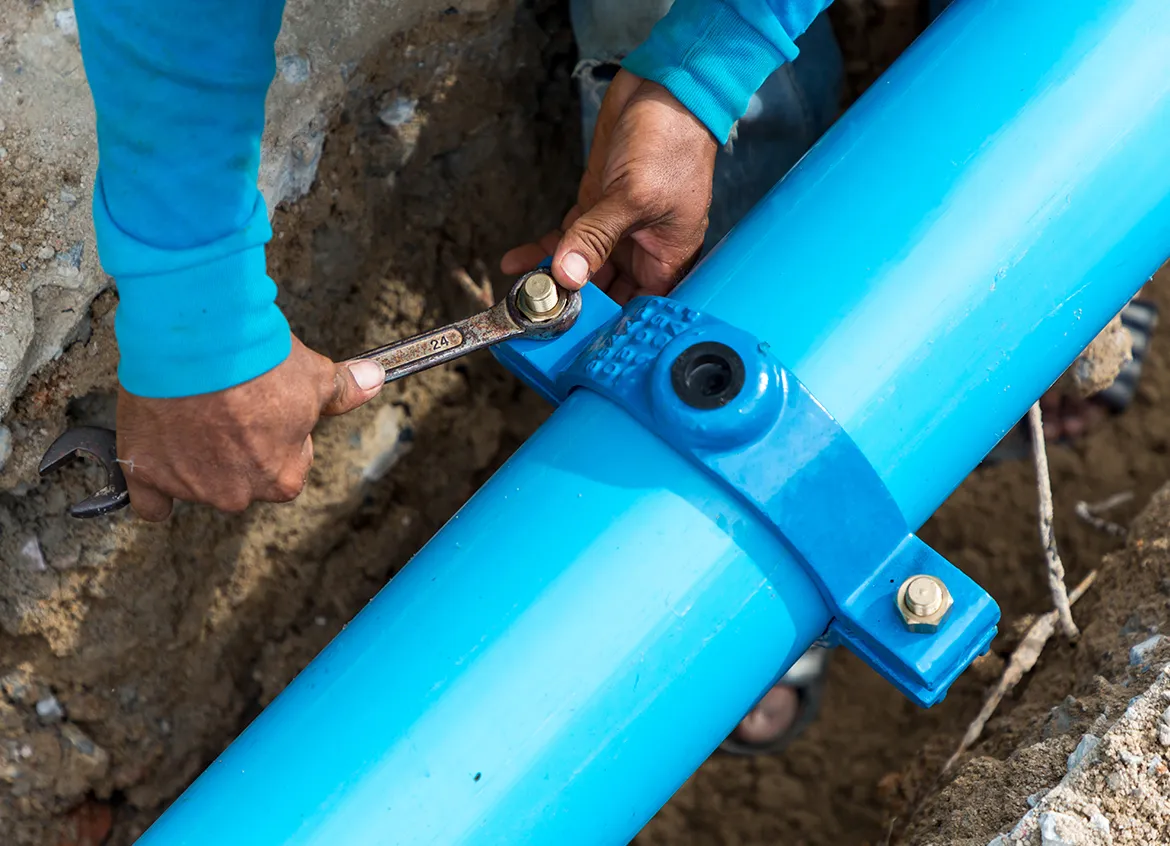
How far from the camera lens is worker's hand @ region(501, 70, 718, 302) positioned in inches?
46.9

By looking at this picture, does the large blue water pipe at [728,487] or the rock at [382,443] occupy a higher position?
the large blue water pipe at [728,487]

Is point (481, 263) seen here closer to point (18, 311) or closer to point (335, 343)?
point (335, 343)

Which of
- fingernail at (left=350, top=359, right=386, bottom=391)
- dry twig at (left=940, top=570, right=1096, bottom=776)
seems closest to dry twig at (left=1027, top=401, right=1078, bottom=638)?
dry twig at (left=940, top=570, right=1096, bottom=776)

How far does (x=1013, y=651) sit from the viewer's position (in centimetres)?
155

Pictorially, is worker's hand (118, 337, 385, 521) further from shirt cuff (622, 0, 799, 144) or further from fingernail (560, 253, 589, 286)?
shirt cuff (622, 0, 799, 144)

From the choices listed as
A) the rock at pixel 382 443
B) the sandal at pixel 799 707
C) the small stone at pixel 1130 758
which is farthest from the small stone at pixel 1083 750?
the rock at pixel 382 443

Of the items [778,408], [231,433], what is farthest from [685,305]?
[231,433]

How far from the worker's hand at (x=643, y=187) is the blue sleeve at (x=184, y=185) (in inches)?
12.2

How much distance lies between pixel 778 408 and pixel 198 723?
106 centimetres

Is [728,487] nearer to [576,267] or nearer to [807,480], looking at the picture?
[807,480]

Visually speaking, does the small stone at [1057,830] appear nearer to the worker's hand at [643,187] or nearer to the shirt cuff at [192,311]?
the worker's hand at [643,187]

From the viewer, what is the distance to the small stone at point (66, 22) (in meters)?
1.22

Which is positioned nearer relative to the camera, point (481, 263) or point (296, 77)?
point (296, 77)

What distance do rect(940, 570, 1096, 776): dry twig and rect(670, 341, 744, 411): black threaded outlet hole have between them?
0.72 m
